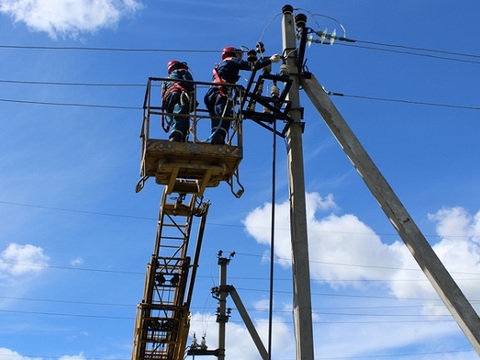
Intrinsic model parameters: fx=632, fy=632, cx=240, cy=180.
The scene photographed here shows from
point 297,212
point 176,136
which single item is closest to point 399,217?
point 297,212

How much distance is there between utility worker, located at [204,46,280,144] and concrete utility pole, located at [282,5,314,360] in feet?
1.82

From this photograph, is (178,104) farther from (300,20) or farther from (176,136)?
(300,20)

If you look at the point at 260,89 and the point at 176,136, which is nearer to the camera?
the point at 176,136

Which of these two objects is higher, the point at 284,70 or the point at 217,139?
the point at 284,70

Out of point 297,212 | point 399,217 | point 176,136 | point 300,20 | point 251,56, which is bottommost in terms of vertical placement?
point 399,217

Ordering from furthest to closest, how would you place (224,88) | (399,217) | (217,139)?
(224,88) → (217,139) → (399,217)

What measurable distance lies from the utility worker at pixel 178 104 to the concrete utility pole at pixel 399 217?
1.71 meters

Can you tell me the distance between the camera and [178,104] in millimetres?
9273

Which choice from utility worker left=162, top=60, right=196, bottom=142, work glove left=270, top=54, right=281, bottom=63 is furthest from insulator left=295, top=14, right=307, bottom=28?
utility worker left=162, top=60, right=196, bottom=142

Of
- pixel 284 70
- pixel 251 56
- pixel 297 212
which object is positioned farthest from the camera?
pixel 251 56

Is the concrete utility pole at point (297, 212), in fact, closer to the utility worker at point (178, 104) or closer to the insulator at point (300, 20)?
the insulator at point (300, 20)

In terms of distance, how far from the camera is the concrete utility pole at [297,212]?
7840mm

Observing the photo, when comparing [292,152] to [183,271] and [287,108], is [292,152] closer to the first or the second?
[287,108]

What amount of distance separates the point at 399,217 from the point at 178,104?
3.62 m
